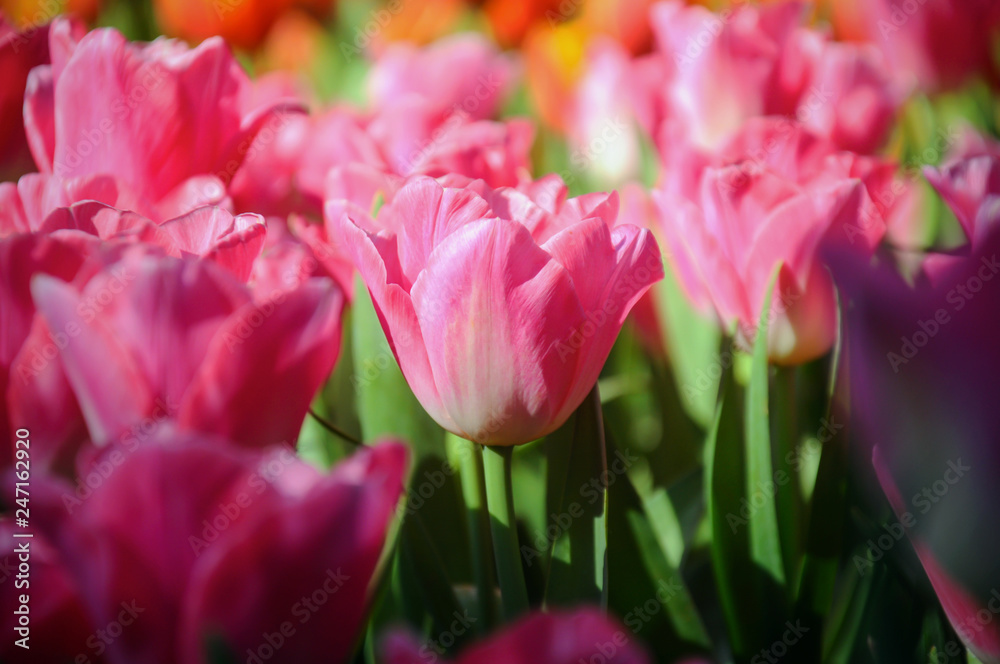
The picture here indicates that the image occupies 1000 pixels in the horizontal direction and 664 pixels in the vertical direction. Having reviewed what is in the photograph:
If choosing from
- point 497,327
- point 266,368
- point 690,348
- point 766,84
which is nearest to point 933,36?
point 766,84

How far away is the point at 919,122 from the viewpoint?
0.89 meters

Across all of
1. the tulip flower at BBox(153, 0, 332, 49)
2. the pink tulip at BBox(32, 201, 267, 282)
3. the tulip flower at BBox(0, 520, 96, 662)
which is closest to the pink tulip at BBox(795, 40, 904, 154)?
the pink tulip at BBox(32, 201, 267, 282)

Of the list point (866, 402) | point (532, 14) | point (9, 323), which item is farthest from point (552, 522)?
point (532, 14)

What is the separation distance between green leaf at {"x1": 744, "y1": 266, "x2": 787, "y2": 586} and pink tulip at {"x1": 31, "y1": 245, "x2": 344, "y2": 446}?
256 mm

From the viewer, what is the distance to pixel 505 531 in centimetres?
39

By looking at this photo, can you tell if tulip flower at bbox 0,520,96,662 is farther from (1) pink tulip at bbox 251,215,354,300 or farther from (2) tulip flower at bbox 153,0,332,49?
(2) tulip flower at bbox 153,0,332,49

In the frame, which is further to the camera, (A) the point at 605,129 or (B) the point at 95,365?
(A) the point at 605,129

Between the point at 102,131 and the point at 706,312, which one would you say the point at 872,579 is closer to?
the point at 706,312

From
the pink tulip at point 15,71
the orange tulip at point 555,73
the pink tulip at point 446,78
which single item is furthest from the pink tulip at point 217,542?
the orange tulip at point 555,73

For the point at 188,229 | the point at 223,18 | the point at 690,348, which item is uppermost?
the point at 188,229

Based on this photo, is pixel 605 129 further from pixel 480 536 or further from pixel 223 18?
pixel 223 18

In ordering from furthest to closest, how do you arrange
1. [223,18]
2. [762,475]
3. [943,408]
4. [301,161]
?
[223,18]
[301,161]
[762,475]
[943,408]

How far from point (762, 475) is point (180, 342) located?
313mm
